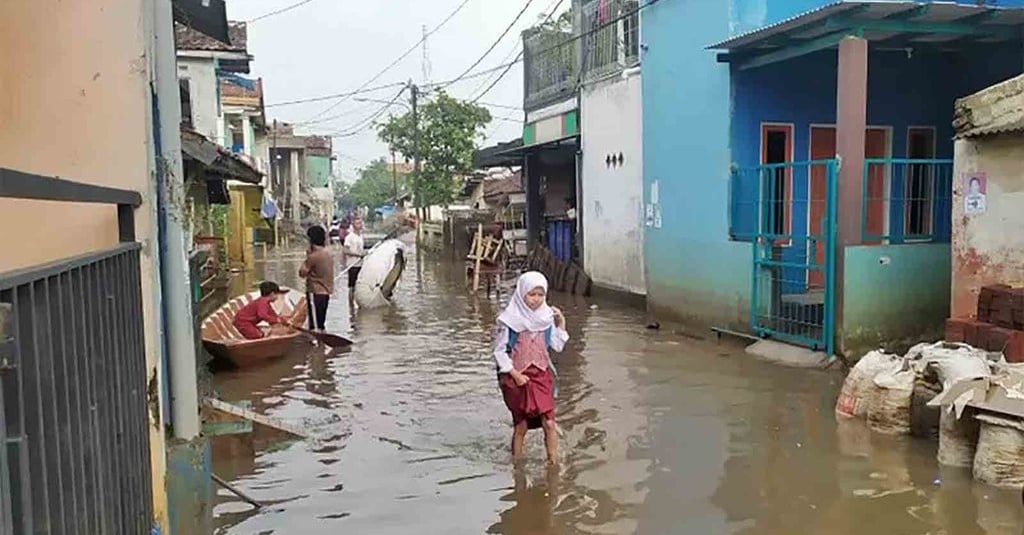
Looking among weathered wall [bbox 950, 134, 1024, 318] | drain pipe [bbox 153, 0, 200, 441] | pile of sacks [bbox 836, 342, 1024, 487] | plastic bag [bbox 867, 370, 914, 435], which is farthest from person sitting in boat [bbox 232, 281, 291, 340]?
weathered wall [bbox 950, 134, 1024, 318]

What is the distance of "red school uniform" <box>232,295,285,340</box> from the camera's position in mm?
11047

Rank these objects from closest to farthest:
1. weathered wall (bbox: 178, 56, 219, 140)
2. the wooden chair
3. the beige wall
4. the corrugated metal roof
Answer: the beige wall
the corrugated metal roof
the wooden chair
weathered wall (bbox: 178, 56, 219, 140)

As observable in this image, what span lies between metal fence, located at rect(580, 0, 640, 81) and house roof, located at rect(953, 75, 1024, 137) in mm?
7332

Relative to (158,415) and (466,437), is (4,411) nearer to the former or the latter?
(158,415)

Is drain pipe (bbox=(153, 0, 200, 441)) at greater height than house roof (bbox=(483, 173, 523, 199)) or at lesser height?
lesser

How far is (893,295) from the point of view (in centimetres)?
1027

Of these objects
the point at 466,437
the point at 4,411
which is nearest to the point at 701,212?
the point at 466,437

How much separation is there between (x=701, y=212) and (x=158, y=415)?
33.8 ft

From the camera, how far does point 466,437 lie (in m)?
7.81

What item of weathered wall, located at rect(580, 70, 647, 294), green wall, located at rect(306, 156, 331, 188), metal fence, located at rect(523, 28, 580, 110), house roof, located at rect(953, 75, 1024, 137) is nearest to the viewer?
house roof, located at rect(953, 75, 1024, 137)

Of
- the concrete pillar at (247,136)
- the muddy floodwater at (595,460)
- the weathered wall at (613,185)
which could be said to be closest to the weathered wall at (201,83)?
the concrete pillar at (247,136)

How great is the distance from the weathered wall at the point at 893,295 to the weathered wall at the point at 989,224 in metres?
0.94

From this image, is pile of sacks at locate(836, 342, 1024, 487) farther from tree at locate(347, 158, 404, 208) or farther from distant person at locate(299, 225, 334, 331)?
tree at locate(347, 158, 404, 208)

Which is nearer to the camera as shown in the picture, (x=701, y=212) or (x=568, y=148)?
(x=701, y=212)
